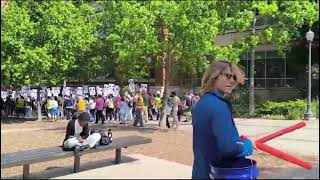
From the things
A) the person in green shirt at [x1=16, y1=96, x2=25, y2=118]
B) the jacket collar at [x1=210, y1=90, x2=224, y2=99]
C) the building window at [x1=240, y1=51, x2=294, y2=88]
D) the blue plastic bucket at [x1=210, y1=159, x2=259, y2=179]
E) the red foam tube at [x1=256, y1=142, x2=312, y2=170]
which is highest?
the building window at [x1=240, y1=51, x2=294, y2=88]

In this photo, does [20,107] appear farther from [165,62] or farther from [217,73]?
[217,73]

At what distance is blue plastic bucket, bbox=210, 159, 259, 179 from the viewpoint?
320 centimetres

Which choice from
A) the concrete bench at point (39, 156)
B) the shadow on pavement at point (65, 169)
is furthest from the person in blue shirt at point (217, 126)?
the shadow on pavement at point (65, 169)

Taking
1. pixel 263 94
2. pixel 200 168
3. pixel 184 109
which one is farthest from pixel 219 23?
pixel 263 94

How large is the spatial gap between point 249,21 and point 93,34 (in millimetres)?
13265

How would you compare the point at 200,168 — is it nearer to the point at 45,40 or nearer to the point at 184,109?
the point at 184,109

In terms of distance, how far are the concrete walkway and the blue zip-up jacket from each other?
17.0 feet

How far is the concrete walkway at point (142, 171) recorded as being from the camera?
8594 millimetres

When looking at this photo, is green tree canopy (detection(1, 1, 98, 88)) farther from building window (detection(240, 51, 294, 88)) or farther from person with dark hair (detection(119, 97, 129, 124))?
building window (detection(240, 51, 294, 88))

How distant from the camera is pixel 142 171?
903cm

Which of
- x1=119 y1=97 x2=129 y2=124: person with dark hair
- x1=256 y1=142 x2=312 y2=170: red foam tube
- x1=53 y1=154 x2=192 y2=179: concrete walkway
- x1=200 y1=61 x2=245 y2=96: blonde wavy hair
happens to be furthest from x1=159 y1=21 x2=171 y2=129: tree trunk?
x1=256 y1=142 x2=312 y2=170: red foam tube

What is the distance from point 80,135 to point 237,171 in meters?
6.54

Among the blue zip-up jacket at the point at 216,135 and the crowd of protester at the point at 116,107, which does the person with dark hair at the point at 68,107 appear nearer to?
the crowd of protester at the point at 116,107

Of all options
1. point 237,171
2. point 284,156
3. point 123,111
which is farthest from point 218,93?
point 123,111
